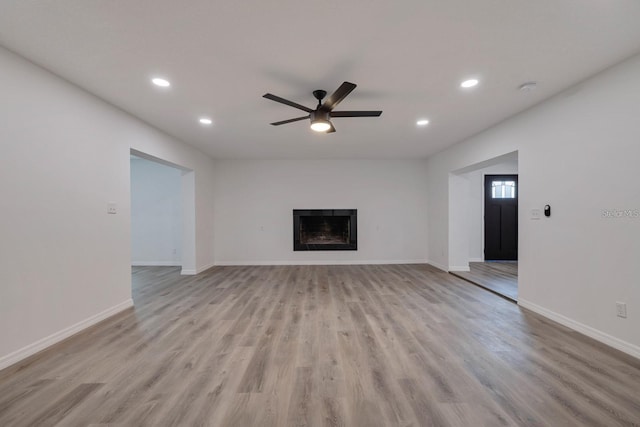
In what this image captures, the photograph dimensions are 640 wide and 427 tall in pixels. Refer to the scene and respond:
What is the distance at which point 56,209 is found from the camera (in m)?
2.37

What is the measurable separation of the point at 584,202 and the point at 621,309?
1.00 m

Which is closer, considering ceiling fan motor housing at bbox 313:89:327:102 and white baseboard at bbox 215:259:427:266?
ceiling fan motor housing at bbox 313:89:327:102

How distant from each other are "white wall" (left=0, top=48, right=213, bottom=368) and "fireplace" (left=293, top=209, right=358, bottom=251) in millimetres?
3466

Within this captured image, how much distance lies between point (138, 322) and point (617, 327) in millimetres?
4667

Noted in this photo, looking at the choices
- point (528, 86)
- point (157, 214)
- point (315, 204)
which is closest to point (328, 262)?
point (315, 204)

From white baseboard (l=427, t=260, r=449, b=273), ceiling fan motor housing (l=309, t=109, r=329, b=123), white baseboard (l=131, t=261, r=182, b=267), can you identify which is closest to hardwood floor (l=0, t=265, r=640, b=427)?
white baseboard (l=427, t=260, r=449, b=273)

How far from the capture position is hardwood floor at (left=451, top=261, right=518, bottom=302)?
3824 millimetres

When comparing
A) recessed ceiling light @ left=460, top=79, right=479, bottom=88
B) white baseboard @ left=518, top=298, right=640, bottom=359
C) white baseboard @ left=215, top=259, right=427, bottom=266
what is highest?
recessed ceiling light @ left=460, top=79, right=479, bottom=88

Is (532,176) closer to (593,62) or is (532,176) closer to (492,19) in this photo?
(593,62)

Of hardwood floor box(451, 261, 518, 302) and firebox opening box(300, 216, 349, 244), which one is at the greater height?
firebox opening box(300, 216, 349, 244)

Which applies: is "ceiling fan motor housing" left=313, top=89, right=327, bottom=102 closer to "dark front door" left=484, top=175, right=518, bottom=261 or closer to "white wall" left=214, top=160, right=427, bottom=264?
"white wall" left=214, top=160, right=427, bottom=264

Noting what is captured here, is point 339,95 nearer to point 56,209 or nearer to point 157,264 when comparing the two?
point 56,209

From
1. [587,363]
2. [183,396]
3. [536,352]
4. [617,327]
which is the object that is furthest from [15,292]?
[617,327]

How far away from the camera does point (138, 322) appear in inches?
110
